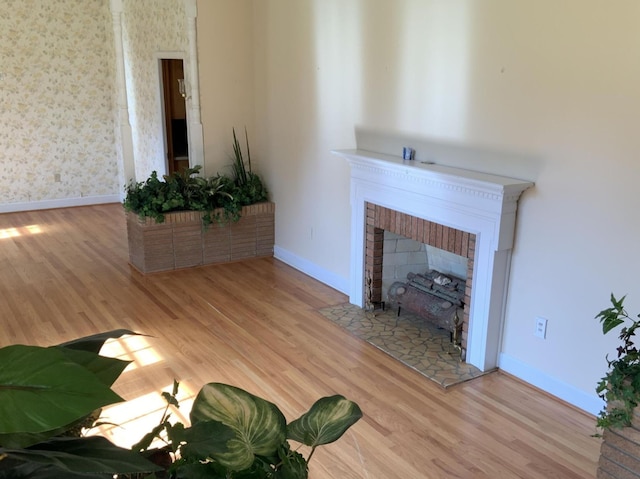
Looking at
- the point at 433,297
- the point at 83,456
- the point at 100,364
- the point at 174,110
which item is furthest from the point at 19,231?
the point at 83,456

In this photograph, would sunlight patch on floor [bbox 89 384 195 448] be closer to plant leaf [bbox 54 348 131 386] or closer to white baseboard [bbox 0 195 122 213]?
plant leaf [bbox 54 348 131 386]

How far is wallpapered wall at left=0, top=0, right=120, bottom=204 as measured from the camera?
6.77 m

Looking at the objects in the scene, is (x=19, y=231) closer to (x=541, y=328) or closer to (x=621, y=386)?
(x=541, y=328)

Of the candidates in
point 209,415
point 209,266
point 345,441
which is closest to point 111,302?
point 209,266

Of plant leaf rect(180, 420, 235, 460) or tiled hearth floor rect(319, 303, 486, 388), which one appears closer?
plant leaf rect(180, 420, 235, 460)

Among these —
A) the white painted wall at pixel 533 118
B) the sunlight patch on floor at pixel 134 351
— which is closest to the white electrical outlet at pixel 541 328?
the white painted wall at pixel 533 118

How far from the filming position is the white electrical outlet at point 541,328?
3.10 metres

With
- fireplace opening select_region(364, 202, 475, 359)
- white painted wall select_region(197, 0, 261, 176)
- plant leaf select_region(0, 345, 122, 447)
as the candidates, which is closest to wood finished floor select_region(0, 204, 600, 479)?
fireplace opening select_region(364, 202, 475, 359)

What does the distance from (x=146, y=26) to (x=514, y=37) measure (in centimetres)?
493

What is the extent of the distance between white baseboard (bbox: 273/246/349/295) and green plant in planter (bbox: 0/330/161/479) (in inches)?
155

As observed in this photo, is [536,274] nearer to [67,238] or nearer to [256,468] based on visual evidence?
[256,468]

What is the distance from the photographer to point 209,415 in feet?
2.83

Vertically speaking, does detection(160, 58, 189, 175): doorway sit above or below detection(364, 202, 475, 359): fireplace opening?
above

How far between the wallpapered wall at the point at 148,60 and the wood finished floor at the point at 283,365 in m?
2.00
